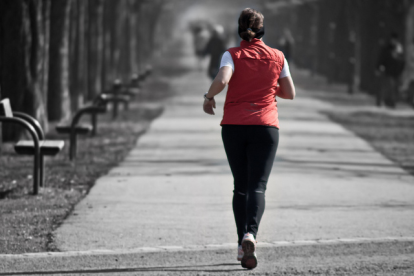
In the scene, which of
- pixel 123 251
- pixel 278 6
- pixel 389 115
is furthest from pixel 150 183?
pixel 278 6

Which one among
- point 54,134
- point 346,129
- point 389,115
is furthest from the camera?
point 389,115

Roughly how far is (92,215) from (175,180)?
2.35 metres

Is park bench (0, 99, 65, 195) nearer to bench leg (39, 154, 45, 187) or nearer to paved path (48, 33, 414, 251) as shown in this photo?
bench leg (39, 154, 45, 187)

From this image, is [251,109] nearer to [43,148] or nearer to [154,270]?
[154,270]

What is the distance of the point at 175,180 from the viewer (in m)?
10.2

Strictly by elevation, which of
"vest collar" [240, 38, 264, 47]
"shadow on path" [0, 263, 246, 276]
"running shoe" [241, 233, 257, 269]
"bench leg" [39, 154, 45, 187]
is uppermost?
"vest collar" [240, 38, 264, 47]

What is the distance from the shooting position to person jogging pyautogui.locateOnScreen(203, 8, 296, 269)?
596 cm

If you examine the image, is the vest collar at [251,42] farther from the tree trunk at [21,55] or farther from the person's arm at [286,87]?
the tree trunk at [21,55]

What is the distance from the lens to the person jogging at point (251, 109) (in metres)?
5.96

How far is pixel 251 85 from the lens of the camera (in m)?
6.00

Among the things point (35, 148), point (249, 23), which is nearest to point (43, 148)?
point (35, 148)

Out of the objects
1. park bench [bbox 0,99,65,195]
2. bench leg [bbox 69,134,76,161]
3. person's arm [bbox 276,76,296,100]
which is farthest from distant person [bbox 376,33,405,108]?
person's arm [bbox 276,76,296,100]

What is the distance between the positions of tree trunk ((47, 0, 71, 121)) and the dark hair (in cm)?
1127

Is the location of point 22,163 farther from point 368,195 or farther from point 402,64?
point 402,64
